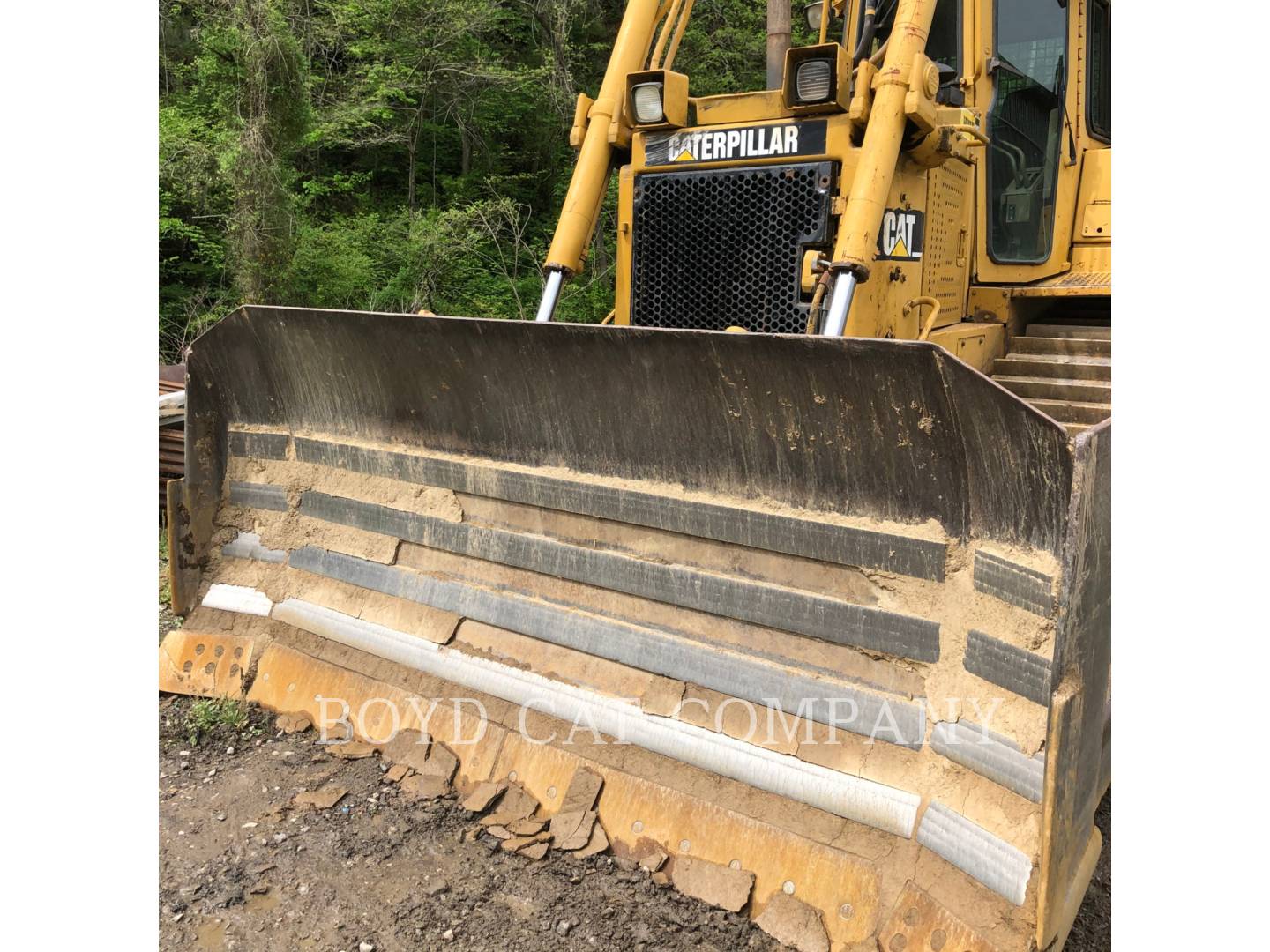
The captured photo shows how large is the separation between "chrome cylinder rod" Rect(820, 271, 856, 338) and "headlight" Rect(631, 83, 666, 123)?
3.68 ft

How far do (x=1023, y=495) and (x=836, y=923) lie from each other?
1052mm

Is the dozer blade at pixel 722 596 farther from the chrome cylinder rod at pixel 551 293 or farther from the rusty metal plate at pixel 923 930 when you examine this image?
the chrome cylinder rod at pixel 551 293

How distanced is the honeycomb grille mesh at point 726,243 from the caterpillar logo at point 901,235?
20 centimetres

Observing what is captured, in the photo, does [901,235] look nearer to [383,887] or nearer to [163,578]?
[383,887]

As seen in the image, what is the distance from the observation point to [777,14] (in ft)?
33.0

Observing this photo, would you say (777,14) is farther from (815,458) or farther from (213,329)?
(815,458)

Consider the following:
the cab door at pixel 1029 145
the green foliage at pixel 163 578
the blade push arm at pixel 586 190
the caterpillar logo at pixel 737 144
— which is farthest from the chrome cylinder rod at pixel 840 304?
the green foliage at pixel 163 578

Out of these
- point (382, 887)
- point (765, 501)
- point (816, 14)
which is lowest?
point (382, 887)

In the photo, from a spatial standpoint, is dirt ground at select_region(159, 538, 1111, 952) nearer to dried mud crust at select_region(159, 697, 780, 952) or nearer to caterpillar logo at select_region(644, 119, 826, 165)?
dried mud crust at select_region(159, 697, 780, 952)

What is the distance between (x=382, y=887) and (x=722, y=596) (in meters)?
1.14

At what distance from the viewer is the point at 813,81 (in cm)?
346

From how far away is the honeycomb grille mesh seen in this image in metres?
3.49

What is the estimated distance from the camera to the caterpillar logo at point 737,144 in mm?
3486

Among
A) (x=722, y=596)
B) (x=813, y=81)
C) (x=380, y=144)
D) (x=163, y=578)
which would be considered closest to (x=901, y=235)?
(x=813, y=81)
